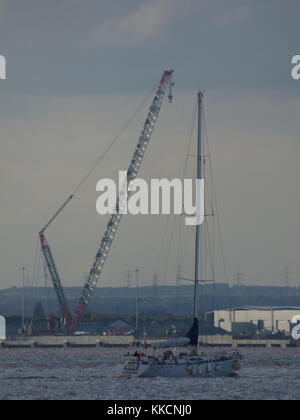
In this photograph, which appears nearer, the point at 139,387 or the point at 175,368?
the point at 139,387

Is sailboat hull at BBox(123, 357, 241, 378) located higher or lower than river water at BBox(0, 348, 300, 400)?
higher

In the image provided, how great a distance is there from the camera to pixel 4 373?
534 ft

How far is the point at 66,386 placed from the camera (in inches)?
5226

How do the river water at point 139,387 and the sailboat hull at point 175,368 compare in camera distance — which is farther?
the sailboat hull at point 175,368

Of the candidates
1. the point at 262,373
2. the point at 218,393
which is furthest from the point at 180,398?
the point at 262,373

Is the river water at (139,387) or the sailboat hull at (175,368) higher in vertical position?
the sailboat hull at (175,368)

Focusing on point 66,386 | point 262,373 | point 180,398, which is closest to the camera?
point 180,398

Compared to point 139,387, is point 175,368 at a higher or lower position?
higher

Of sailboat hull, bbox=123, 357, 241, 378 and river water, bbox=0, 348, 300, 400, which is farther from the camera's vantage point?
sailboat hull, bbox=123, 357, 241, 378
